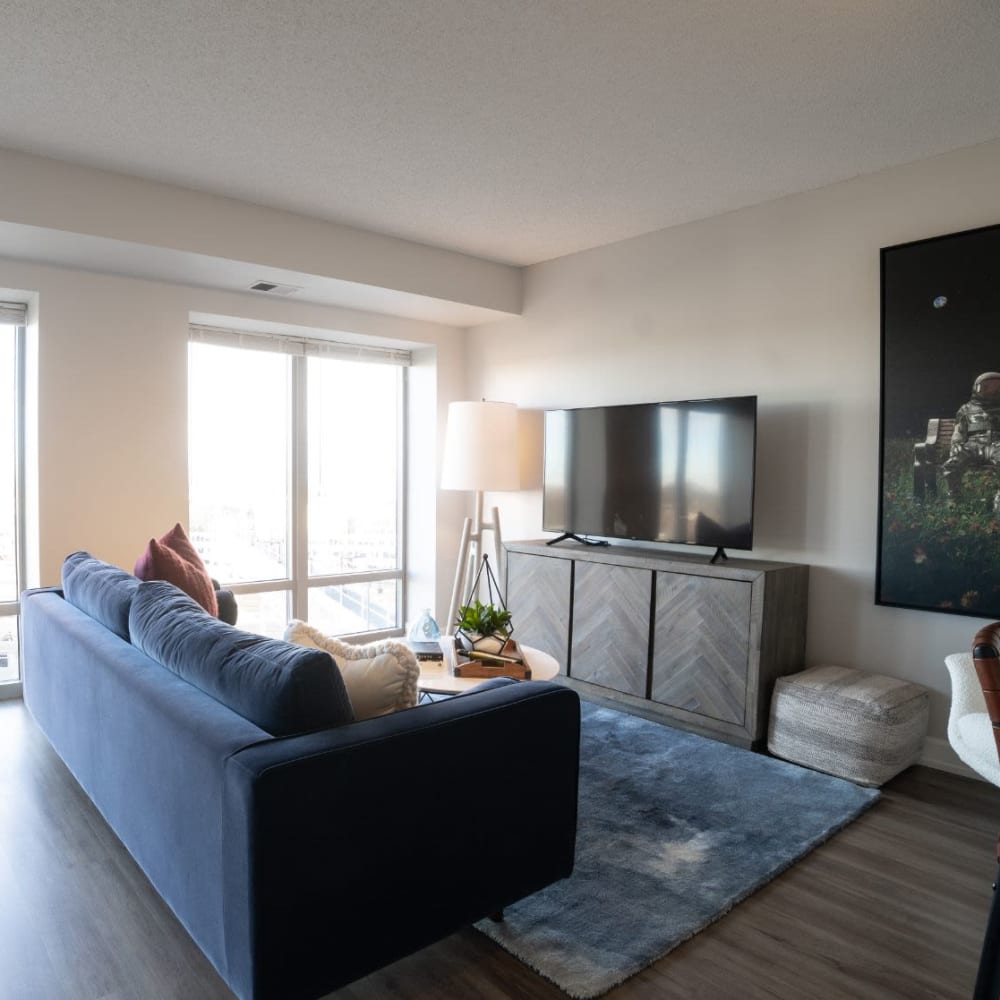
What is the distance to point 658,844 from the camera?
2561 mm

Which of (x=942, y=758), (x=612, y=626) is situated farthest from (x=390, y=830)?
(x=942, y=758)

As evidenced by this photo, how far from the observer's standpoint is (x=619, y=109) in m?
2.82

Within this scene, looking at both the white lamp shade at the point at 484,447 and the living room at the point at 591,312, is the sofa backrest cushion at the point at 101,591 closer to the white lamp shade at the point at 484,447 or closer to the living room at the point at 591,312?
the living room at the point at 591,312

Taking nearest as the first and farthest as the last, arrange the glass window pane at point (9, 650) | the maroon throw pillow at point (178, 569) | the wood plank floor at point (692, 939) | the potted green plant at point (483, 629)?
the wood plank floor at point (692, 939), the maroon throw pillow at point (178, 569), the potted green plant at point (483, 629), the glass window pane at point (9, 650)

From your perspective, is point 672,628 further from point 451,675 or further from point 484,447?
point 484,447

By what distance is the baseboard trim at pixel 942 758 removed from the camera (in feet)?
10.4

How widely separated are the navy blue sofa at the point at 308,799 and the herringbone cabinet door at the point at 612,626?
179 centimetres

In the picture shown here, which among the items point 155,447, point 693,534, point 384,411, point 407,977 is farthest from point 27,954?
point 384,411

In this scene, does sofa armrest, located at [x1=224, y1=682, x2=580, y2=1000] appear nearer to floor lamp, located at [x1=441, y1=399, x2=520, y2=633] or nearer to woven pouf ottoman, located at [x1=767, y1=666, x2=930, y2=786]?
woven pouf ottoman, located at [x1=767, y1=666, x2=930, y2=786]

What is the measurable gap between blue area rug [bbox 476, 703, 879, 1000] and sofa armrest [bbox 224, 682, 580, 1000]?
165 millimetres

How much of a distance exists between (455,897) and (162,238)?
312 cm

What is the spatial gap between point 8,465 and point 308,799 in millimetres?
3479

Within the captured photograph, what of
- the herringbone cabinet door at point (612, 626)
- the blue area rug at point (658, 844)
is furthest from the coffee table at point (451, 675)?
the herringbone cabinet door at point (612, 626)

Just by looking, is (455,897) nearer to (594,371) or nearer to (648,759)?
(648,759)
